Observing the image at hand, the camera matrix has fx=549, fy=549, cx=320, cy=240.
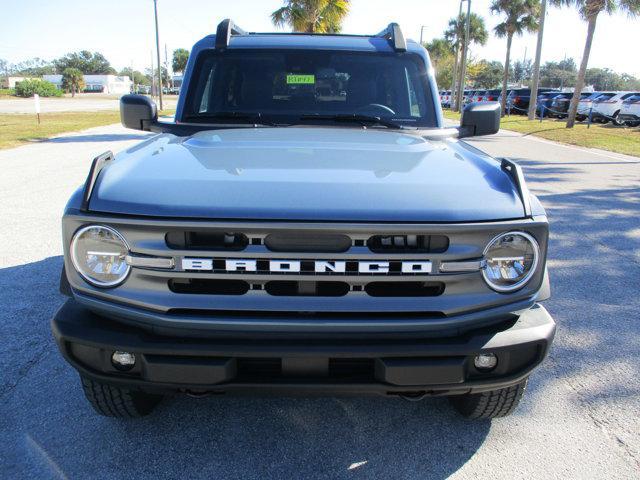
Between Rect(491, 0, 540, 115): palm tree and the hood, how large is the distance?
3565cm

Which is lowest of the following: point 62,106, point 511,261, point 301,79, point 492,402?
point 62,106

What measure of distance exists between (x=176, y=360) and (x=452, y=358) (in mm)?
987

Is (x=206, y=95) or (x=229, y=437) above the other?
(x=206, y=95)

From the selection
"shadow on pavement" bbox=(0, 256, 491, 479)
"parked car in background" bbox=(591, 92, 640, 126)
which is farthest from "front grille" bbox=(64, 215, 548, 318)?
"parked car in background" bbox=(591, 92, 640, 126)

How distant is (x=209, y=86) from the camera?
3.54 m

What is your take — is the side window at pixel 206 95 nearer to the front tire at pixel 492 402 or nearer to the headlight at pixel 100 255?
the headlight at pixel 100 255

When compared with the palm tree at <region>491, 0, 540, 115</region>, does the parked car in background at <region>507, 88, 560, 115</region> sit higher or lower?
lower

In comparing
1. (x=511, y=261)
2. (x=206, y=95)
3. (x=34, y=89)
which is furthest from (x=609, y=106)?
(x=34, y=89)

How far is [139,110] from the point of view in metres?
3.50

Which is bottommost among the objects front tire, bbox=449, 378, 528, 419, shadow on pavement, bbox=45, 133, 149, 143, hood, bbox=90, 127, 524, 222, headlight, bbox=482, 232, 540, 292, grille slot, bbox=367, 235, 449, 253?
shadow on pavement, bbox=45, 133, 149, 143

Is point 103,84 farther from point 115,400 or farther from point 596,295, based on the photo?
point 115,400

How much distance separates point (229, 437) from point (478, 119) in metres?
2.41

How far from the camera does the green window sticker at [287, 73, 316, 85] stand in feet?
11.5

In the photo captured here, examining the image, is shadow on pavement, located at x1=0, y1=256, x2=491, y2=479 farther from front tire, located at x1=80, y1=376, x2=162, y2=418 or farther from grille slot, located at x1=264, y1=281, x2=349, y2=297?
grille slot, located at x1=264, y1=281, x2=349, y2=297
